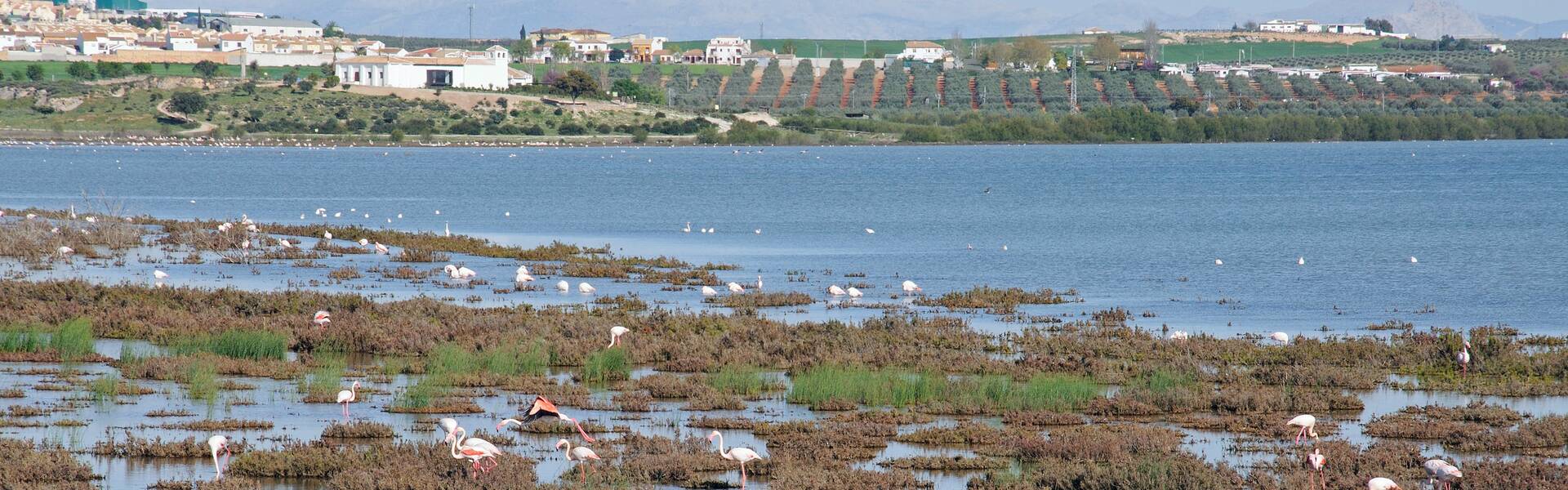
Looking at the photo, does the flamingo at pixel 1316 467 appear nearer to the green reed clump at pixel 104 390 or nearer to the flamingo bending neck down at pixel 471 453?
the flamingo bending neck down at pixel 471 453

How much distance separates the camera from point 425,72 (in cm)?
16362

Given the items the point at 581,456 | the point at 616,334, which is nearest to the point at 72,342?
the point at 616,334

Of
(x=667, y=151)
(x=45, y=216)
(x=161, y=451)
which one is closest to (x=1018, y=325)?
(x=161, y=451)

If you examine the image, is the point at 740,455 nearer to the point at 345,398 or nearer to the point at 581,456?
the point at 581,456

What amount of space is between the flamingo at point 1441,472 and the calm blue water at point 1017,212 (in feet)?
43.8

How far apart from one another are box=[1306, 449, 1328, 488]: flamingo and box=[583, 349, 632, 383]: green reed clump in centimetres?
914

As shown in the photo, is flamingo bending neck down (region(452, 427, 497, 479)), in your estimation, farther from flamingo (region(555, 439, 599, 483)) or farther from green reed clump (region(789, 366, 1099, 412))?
green reed clump (region(789, 366, 1099, 412))

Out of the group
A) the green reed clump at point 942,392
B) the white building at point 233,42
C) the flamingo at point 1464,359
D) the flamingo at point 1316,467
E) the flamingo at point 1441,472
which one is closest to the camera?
the flamingo at point 1441,472

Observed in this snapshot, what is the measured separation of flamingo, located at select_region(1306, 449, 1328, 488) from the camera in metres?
13.3

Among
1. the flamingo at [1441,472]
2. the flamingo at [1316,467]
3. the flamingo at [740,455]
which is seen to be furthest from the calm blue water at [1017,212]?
the flamingo at [740,455]

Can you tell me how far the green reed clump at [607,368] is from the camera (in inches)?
807

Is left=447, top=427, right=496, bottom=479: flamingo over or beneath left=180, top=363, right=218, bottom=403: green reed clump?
over

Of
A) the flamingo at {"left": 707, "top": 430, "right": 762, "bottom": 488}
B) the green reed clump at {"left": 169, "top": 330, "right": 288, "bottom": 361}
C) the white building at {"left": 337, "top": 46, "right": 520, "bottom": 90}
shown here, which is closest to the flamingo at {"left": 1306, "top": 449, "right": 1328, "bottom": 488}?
the flamingo at {"left": 707, "top": 430, "right": 762, "bottom": 488}

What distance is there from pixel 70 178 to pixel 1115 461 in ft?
256
